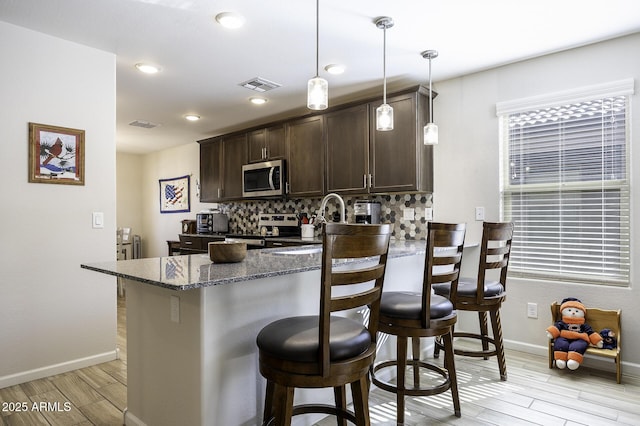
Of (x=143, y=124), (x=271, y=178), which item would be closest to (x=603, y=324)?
(x=271, y=178)

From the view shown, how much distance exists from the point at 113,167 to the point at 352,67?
2121 mm

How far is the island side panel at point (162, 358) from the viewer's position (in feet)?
5.15

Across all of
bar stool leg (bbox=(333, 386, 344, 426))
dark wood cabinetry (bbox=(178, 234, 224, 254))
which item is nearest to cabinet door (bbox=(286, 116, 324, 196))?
dark wood cabinetry (bbox=(178, 234, 224, 254))

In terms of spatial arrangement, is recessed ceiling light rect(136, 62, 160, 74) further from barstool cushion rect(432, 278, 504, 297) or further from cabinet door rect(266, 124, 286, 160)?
barstool cushion rect(432, 278, 504, 297)

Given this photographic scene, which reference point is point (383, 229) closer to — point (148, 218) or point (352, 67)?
point (352, 67)

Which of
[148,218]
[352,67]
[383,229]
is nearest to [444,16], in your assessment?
[352,67]

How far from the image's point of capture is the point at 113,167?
300cm

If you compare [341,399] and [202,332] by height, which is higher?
[202,332]

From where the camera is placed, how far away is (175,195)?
6.59m

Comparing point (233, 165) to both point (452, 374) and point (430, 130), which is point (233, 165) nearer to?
point (430, 130)

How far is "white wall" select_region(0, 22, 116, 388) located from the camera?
2514mm

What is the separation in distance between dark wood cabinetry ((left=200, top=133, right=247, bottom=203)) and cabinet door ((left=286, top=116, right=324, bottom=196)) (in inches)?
35.9

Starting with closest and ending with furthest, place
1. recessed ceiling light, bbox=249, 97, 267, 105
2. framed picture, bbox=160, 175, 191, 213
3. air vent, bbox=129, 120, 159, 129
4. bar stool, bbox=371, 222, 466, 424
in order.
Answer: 1. bar stool, bbox=371, 222, 466, 424
2. recessed ceiling light, bbox=249, 97, 267, 105
3. air vent, bbox=129, 120, 159, 129
4. framed picture, bbox=160, 175, 191, 213

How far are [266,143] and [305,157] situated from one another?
736mm
